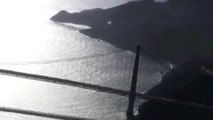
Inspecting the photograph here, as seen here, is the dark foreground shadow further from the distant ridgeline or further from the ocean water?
the distant ridgeline

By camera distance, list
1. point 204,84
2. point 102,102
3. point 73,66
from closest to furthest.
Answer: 1. point 204,84
2. point 102,102
3. point 73,66

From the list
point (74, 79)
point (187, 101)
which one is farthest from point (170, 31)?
point (187, 101)

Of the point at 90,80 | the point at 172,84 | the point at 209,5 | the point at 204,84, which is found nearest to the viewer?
the point at 204,84

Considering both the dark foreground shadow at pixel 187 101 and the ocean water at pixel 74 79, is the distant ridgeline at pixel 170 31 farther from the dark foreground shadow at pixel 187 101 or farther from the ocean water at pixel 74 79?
the dark foreground shadow at pixel 187 101

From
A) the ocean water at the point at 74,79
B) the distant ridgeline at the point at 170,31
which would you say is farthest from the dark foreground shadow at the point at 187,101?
the distant ridgeline at the point at 170,31

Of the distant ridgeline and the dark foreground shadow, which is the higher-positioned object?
the distant ridgeline

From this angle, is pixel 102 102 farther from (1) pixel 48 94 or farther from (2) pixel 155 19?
(2) pixel 155 19

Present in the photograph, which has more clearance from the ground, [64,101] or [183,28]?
[183,28]

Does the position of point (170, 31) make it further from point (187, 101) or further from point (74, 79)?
point (187, 101)

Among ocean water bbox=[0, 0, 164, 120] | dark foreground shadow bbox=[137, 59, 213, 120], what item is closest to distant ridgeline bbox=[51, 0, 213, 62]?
ocean water bbox=[0, 0, 164, 120]

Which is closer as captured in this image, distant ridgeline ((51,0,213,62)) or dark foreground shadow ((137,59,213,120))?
dark foreground shadow ((137,59,213,120))

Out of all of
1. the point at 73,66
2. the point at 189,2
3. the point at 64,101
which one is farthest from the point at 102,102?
the point at 189,2
